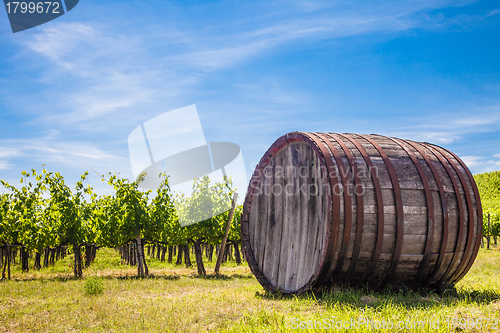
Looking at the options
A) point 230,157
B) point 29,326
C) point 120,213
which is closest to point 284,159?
point 29,326

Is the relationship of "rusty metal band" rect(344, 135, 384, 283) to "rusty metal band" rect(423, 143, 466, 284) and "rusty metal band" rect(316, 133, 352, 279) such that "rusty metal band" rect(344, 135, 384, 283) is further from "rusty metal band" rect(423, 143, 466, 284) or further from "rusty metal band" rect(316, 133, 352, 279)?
"rusty metal band" rect(423, 143, 466, 284)

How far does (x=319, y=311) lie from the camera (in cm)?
418

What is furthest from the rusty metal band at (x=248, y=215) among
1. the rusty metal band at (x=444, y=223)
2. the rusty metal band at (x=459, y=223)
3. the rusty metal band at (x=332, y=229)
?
the rusty metal band at (x=459, y=223)

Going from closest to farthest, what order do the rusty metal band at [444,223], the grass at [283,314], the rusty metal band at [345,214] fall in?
the grass at [283,314] → the rusty metal band at [345,214] → the rusty metal band at [444,223]

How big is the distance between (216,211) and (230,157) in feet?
9.83

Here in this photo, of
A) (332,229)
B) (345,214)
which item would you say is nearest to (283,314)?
(332,229)

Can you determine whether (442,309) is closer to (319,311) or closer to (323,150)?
(319,311)

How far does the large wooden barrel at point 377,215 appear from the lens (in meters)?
4.50

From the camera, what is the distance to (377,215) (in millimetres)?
4508

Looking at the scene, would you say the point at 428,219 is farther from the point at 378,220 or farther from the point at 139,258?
the point at 139,258

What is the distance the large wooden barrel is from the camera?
4.50 metres

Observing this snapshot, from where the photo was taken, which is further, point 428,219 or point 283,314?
point 428,219

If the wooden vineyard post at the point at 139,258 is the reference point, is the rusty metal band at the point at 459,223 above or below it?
above

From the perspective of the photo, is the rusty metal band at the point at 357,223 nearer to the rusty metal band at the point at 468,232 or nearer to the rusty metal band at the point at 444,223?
the rusty metal band at the point at 444,223
